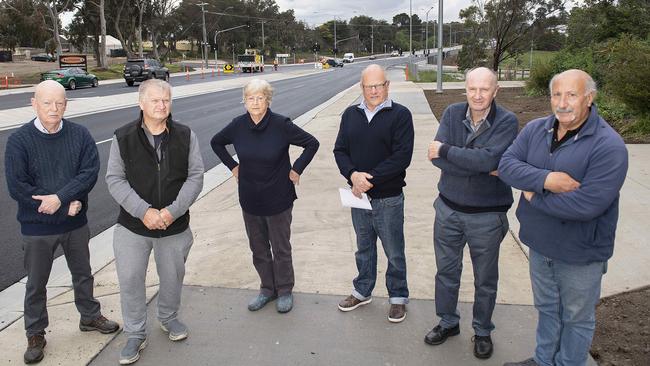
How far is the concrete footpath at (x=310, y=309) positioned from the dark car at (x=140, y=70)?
99.7ft

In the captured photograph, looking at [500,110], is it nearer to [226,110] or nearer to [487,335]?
[487,335]

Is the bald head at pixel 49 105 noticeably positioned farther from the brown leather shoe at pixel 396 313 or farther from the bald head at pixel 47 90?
the brown leather shoe at pixel 396 313

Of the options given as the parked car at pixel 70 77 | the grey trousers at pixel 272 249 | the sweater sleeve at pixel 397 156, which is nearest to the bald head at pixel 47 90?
the grey trousers at pixel 272 249

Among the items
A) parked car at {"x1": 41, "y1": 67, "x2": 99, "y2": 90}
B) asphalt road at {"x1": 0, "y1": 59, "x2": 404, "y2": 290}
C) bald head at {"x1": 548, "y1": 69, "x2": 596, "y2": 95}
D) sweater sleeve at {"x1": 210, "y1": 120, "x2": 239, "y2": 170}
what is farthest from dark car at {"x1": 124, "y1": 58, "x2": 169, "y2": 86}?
bald head at {"x1": 548, "y1": 69, "x2": 596, "y2": 95}

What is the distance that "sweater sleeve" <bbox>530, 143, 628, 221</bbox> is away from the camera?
8.54 ft

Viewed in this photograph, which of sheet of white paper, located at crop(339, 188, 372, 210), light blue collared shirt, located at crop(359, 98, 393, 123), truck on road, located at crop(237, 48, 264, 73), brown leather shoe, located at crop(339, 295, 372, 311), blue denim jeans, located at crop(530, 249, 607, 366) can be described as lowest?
brown leather shoe, located at crop(339, 295, 372, 311)

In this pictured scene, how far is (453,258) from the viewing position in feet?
11.5

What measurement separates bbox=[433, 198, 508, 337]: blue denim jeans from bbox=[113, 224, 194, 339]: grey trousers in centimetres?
168

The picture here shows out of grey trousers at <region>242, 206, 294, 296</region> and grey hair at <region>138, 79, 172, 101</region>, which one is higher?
grey hair at <region>138, 79, 172, 101</region>

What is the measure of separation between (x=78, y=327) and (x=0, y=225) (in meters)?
3.33

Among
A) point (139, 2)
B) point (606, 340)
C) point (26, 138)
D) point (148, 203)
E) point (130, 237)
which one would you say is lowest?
point (606, 340)

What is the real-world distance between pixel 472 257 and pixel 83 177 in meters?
2.51

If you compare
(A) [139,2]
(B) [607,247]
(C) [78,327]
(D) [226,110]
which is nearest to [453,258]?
(B) [607,247]

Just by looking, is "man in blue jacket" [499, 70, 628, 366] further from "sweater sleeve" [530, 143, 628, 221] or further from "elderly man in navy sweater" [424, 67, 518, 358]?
"elderly man in navy sweater" [424, 67, 518, 358]
